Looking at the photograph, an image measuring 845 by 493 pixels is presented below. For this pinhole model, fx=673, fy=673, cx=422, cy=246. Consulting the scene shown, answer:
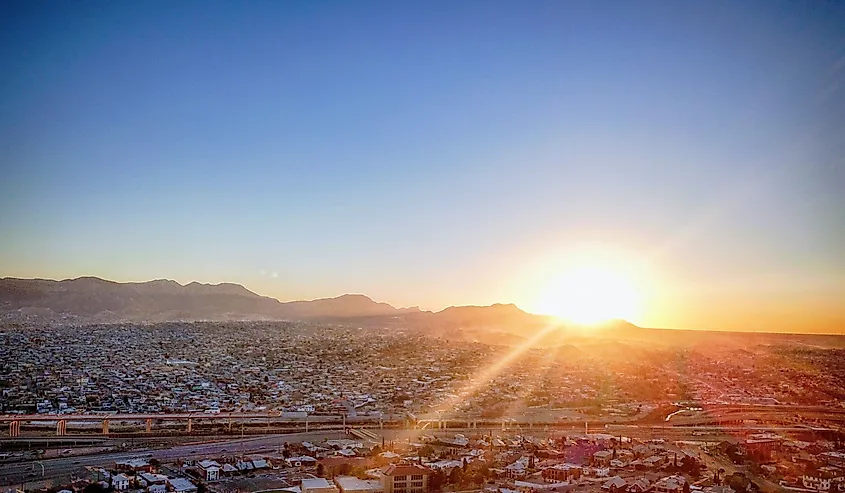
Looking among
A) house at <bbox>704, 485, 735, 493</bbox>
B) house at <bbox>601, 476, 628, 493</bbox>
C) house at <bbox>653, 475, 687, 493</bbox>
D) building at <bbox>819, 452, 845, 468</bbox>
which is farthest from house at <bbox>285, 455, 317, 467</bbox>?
building at <bbox>819, 452, 845, 468</bbox>

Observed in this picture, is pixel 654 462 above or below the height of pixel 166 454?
above

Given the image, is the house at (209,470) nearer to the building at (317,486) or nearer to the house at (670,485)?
the building at (317,486)

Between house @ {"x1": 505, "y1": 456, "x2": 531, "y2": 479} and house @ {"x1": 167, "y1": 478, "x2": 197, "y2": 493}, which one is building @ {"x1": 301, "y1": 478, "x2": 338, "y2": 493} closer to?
house @ {"x1": 167, "y1": 478, "x2": 197, "y2": 493}

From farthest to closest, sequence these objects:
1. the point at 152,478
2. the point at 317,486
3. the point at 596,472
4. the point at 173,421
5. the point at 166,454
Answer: the point at 173,421
the point at 166,454
the point at 596,472
the point at 152,478
the point at 317,486

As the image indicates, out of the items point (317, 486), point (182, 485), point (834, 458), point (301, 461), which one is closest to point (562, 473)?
point (317, 486)

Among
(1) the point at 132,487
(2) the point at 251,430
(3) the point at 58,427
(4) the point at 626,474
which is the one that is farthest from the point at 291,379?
(4) the point at 626,474

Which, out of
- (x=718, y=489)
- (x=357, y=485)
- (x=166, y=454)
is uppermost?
(x=718, y=489)

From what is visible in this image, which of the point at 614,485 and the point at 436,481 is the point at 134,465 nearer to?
the point at 436,481

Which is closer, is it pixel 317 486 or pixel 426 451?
pixel 317 486
